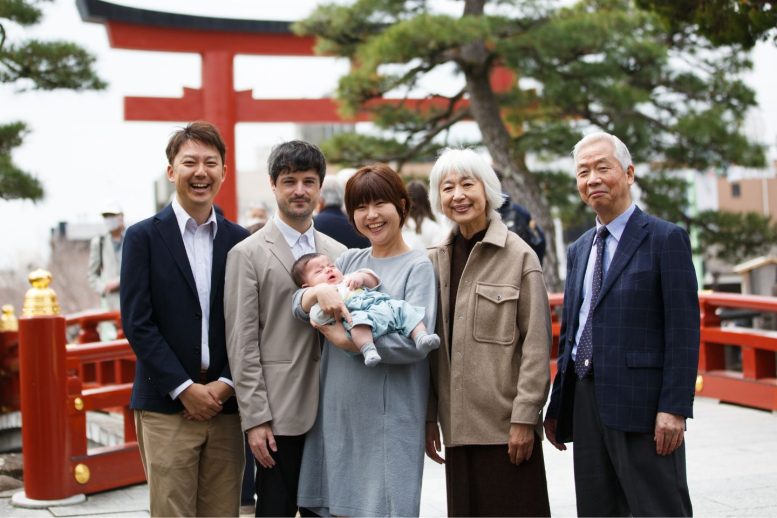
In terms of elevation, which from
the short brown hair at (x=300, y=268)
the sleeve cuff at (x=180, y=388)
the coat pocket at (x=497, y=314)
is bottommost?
the sleeve cuff at (x=180, y=388)

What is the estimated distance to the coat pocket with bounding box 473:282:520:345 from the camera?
2.92m

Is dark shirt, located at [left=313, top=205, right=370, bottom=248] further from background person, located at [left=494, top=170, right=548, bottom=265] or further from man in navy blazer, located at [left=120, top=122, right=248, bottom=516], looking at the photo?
man in navy blazer, located at [left=120, top=122, right=248, bottom=516]

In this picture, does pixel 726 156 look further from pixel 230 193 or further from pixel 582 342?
pixel 582 342

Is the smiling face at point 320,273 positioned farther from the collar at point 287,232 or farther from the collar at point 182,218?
the collar at point 182,218

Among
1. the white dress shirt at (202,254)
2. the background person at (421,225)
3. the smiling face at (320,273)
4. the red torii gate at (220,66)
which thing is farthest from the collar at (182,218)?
the red torii gate at (220,66)

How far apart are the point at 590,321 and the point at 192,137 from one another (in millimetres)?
1489

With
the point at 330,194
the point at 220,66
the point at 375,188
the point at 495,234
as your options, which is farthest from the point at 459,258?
the point at 220,66

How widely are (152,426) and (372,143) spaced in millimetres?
9147

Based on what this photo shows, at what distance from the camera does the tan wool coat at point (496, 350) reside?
290 centimetres

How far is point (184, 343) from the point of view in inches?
118

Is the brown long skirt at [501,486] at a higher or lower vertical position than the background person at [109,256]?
lower

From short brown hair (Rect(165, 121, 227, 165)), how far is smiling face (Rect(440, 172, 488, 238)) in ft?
→ 2.62

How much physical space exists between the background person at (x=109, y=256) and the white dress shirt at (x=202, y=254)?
4.43m

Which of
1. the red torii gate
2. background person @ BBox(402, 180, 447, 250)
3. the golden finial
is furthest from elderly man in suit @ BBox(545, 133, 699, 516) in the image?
the red torii gate
